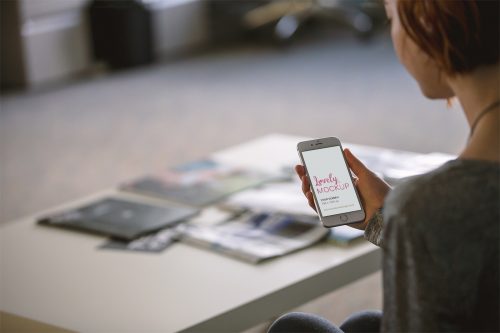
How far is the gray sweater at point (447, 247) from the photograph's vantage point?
2.98ft

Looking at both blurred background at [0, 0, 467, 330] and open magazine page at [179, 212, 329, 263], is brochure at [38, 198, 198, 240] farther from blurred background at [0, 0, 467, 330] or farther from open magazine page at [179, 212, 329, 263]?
blurred background at [0, 0, 467, 330]

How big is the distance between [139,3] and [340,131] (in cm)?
226

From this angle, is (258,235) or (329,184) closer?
(329,184)

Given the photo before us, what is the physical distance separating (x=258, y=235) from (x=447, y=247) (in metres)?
1.05

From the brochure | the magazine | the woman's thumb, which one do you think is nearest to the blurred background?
the magazine

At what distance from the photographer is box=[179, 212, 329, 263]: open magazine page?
1848 millimetres

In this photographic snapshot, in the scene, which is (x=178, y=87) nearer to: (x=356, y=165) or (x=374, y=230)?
(x=356, y=165)

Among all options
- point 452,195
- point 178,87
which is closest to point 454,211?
point 452,195

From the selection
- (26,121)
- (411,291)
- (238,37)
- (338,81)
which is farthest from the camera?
(238,37)

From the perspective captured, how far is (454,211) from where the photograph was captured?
90cm

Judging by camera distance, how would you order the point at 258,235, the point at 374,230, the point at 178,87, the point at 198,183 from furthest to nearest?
the point at 178,87 → the point at 198,183 → the point at 258,235 → the point at 374,230

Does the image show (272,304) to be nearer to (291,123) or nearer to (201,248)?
(201,248)

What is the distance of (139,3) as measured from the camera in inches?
252

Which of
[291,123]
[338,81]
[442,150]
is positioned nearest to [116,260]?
[442,150]
